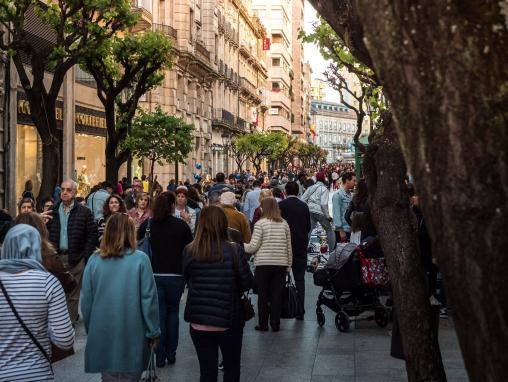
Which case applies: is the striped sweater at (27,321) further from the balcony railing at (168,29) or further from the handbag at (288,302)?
the balcony railing at (168,29)

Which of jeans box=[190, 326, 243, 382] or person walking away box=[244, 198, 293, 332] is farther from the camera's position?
person walking away box=[244, 198, 293, 332]

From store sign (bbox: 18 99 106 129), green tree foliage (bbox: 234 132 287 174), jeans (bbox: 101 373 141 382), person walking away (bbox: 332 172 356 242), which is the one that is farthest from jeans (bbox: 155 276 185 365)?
green tree foliage (bbox: 234 132 287 174)

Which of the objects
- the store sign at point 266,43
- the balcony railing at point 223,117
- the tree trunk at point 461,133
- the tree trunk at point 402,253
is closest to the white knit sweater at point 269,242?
the tree trunk at point 402,253

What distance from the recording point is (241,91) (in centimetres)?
7300

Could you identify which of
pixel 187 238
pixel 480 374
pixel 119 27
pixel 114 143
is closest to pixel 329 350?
pixel 187 238

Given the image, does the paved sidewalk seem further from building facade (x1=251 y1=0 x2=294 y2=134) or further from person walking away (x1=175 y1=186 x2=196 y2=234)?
building facade (x1=251 y1=0 x2=294 y2=134)

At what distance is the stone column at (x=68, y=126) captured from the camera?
1196 inches

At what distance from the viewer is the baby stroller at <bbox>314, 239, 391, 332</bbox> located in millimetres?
11562

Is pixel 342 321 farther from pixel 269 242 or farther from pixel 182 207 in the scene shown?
pixel 182 207

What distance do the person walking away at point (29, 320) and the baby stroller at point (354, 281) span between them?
6614 millimetres

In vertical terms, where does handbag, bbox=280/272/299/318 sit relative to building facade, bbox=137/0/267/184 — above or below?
below

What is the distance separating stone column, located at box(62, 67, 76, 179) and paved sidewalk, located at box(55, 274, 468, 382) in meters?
19.0

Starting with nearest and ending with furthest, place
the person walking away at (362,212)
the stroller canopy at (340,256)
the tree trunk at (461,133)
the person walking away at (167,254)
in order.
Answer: the tree trunk at (461,133) < the person walking away at (167,254) < the stroller canopy at (340,256) < the person walking away at (362,212)

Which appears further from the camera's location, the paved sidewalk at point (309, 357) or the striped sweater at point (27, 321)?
the paved sidewalk at point (309, 357)
